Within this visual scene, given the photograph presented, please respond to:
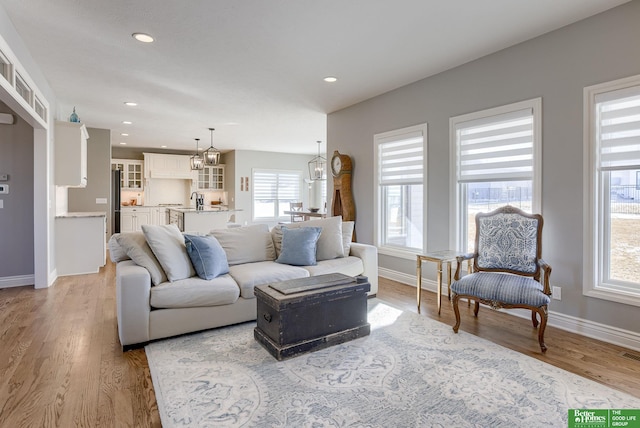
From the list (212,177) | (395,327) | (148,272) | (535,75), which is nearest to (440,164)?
(535,75)

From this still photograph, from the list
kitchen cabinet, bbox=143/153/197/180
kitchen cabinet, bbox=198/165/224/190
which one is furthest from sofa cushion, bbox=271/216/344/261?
kitchen cabinet, bbox=198/165/224/190

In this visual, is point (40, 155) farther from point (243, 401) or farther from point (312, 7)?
point (243, 401)

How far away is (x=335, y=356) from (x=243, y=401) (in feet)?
2.50

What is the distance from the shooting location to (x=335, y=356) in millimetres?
2510

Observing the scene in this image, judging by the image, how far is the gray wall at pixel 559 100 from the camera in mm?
2750

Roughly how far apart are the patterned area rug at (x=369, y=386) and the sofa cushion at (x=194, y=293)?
297 millimetres

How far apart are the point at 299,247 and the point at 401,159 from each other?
2.01 m

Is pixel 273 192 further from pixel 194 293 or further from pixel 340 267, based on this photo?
pixel 194 293

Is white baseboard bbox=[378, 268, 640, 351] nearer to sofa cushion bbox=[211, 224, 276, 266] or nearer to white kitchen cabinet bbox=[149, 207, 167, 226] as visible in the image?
sofa cushion bbox=[211, 224, 276, 266]

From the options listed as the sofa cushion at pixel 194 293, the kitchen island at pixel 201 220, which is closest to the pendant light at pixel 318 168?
the kitchen island at pixel 201 220

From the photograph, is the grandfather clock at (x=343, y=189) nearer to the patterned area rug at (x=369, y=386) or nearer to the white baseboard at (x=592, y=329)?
the white baseboard at (x=592, y=329)

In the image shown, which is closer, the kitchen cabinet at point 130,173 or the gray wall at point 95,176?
the gray wall at point 95,176

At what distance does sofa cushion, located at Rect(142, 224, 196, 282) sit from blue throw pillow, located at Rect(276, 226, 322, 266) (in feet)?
3.16

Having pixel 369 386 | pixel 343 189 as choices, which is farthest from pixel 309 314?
pixel 343 189
